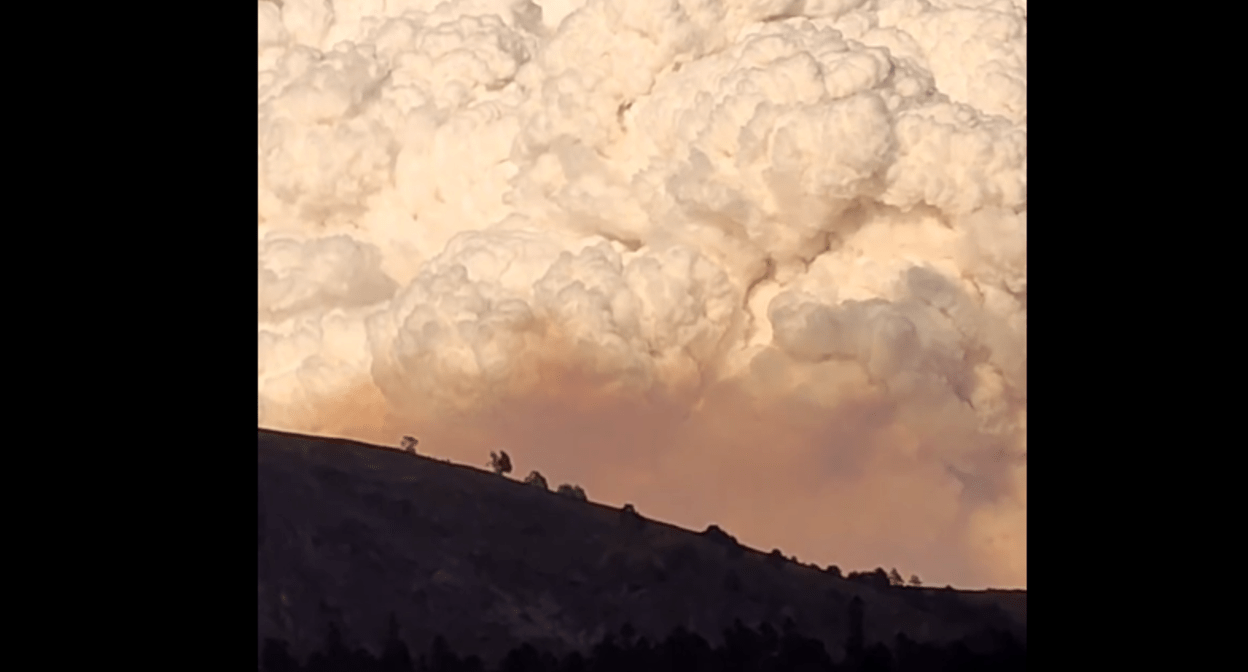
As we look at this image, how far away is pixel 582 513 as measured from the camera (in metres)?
6.39

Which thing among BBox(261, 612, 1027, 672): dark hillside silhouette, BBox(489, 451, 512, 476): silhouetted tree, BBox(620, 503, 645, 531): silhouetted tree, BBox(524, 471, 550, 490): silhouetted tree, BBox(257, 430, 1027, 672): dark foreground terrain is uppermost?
BBox(489, 451, 512, 476): silhouetted tree

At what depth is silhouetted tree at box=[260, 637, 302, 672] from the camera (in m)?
6.39

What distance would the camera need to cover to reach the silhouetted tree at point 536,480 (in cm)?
640

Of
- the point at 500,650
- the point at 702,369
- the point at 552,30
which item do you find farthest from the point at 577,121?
the point at 500,650

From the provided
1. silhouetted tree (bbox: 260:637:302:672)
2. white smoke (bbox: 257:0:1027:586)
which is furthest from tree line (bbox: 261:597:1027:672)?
white smoke (bbox: 257:0:1027:586)

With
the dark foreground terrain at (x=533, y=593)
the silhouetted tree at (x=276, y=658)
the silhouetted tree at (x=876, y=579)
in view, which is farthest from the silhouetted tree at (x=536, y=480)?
the silhouetted tree at (x=876, y=579)

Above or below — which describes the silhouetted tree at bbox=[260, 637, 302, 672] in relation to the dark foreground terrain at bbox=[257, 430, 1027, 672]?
below

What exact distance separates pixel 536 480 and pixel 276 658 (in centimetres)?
122

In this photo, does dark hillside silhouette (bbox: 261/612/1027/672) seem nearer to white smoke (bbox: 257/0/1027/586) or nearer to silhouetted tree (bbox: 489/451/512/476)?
white smoke (bbox: 257/0/1027/586)

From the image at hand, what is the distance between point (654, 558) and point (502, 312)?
1127 mm

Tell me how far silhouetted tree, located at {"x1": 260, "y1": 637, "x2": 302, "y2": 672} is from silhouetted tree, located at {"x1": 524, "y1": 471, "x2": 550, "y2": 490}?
3.72 ft

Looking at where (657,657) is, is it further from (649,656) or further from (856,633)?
(856,633)

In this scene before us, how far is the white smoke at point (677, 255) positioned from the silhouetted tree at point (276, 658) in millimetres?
868

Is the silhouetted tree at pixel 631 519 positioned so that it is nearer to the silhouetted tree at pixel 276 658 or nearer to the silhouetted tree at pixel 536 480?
the silhouetted tree at pixel 536 480
